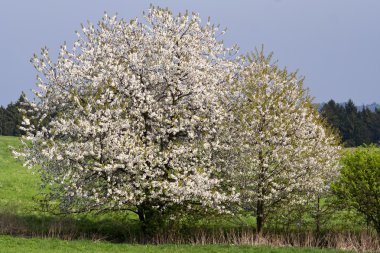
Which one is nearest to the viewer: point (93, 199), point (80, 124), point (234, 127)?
point (80, 124)

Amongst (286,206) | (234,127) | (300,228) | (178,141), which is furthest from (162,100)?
(300,228)

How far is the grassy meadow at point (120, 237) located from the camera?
75.2ft

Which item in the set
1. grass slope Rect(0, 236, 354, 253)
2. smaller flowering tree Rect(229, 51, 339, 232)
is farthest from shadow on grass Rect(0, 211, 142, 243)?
smaller flowering tree Rect(229, 51, 339, 232)

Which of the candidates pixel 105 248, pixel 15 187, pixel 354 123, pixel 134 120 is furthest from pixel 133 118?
pixel 354 123

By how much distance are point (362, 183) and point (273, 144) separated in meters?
5.63

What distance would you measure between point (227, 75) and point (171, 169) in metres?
6.80

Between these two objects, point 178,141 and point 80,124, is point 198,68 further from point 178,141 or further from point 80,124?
point 80,124

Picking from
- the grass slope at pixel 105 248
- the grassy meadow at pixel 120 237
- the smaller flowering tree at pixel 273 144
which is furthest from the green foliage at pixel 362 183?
the grass slope at pixel 105 248

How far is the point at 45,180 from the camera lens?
82.3 feet

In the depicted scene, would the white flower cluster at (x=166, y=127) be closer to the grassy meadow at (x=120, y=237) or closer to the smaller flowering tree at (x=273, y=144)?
the smaller flowering tree at (x=273, y=144)

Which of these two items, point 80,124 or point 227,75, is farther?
point 227,75

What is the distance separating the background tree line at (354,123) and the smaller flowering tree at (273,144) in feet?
302

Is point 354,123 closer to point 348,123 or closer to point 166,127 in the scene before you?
point 348,123

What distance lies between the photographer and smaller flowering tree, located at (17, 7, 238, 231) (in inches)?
914
